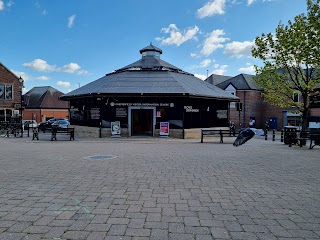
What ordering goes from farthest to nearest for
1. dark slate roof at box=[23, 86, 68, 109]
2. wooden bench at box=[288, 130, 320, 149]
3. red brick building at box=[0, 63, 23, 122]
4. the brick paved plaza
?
dark slate roof at box=[23, 86, 68, 109] → red brick building at box=[0, 63, 23, 122] → wooden bench at box=[288, 130, 320, 149] → the brick paved plaza

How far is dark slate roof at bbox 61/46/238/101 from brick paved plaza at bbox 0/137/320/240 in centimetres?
1177

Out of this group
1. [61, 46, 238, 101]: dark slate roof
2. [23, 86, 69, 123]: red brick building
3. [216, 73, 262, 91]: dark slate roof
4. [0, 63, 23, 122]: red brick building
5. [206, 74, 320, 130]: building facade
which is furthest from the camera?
[23, 86, 69, 123]: red brick building

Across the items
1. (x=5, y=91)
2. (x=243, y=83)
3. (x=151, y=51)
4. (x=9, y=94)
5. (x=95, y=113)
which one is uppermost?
(x=151, y=51)

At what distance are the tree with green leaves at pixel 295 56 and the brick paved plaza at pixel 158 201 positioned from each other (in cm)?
908

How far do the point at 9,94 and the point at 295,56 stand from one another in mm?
34651

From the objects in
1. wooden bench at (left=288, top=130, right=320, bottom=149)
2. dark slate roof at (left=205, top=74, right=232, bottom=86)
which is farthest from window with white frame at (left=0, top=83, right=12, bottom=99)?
wooden bench at (left=288, top=130, right=320, bottom=149)

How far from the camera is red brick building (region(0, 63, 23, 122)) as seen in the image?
33.9m

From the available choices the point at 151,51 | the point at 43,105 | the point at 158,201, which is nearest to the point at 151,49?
the point at 151,51

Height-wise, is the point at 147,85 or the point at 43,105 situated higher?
Result: the point at 147,85

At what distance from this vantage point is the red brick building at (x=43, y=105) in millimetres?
48719

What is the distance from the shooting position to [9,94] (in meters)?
34.5

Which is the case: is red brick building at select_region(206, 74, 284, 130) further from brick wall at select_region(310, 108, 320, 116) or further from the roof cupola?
the roof cupola

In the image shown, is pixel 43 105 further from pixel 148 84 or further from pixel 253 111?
pixel 253 111

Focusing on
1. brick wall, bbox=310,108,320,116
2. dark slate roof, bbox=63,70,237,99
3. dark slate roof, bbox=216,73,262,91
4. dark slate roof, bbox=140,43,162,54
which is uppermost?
dark slate roof, bbox=140,43,162,54
